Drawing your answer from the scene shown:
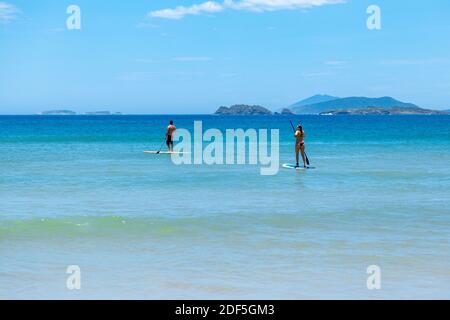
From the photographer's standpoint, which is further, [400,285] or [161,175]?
[161,175]

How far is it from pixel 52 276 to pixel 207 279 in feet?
6.37

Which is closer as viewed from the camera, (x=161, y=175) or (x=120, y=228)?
(x=120, y=228)

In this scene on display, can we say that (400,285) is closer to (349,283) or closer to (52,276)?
(349,283)

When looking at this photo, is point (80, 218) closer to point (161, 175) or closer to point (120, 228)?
point (120, 228)

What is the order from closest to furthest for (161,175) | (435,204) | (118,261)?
1. (118,261)
2. (435,204)
3. (161,175)

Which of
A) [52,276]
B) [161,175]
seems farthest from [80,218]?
[161,175]
